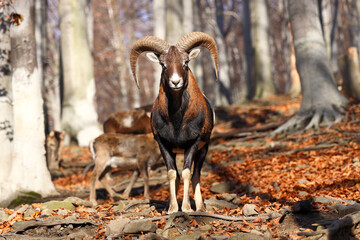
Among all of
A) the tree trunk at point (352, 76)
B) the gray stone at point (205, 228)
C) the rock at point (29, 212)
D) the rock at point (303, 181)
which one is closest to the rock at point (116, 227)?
the gray stone at point (205, 228)


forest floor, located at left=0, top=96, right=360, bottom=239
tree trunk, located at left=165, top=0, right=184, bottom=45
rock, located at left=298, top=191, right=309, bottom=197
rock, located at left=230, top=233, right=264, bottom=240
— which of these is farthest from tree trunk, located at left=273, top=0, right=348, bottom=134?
rock, located at left=230, top=233, right=264, bottom=240

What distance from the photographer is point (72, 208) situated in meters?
7.48

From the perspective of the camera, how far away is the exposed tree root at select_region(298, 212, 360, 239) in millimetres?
4922

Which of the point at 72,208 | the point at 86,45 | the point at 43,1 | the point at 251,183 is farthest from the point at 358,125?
the point at 43,1

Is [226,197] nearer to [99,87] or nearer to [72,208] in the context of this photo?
[72,208]

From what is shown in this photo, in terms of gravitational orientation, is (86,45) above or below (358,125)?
above

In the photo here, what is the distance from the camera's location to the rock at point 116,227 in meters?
Answer: 5.82

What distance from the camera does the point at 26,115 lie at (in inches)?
381

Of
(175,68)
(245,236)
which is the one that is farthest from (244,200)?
(175,68)

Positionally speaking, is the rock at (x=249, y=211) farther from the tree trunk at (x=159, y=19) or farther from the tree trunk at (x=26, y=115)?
the tree trunk at (x=159, y=19)

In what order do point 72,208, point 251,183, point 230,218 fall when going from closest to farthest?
point 230,218, point 72,208, point 251,183

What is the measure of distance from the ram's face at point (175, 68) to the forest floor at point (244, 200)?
1.88 meters

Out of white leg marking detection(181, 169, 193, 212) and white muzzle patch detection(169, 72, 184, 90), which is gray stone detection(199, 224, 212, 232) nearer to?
white leg marking detection(181, 169, 193, 212)

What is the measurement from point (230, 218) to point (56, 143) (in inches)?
373
